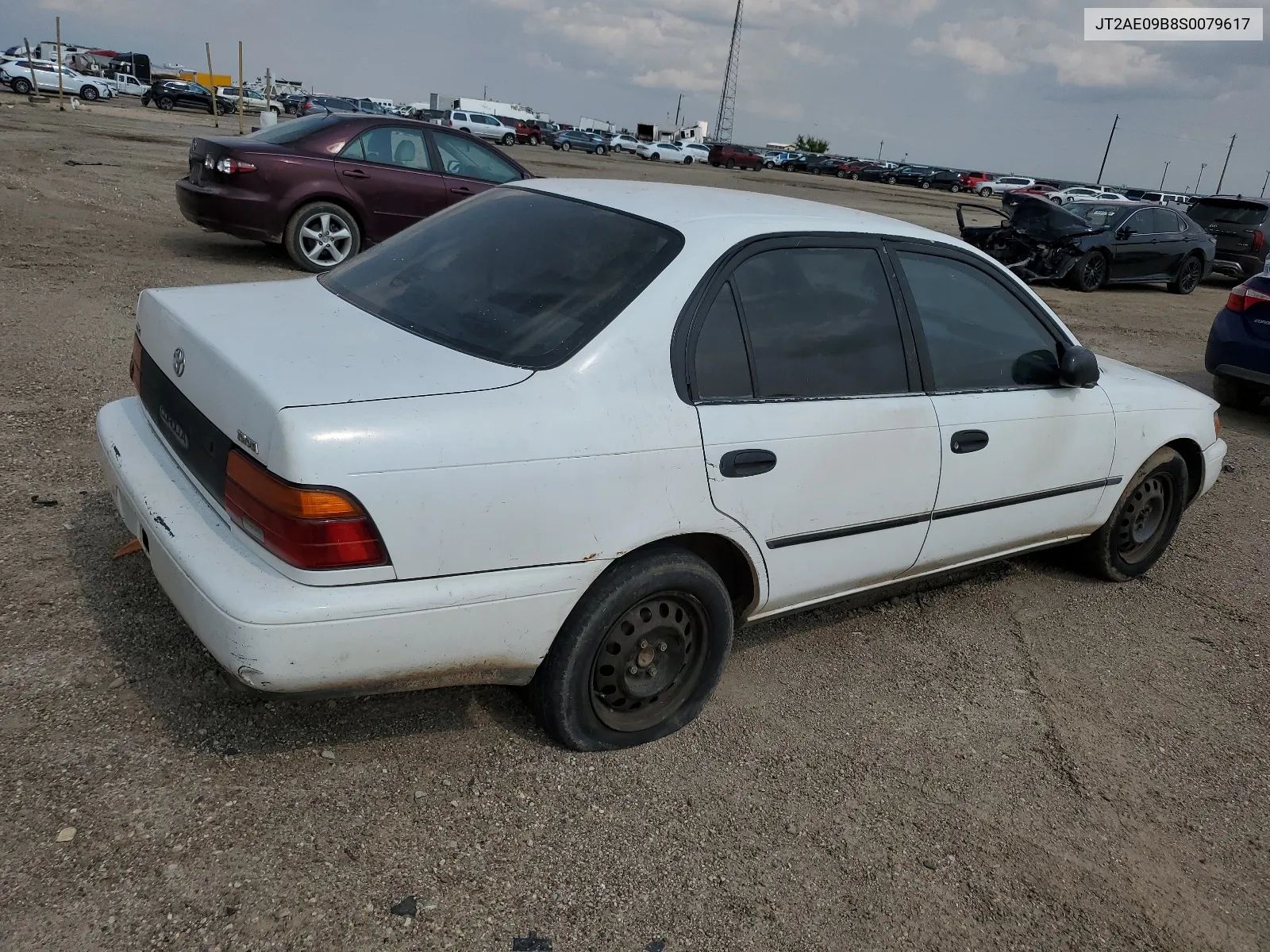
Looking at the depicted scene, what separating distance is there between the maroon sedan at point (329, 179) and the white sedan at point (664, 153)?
51932mm

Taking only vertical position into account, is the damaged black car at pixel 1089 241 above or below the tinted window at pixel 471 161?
below

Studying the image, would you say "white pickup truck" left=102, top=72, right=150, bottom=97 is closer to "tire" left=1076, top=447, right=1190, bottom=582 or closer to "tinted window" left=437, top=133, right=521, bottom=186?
"tinted window" left=437, top=133, right=521, bottom=186

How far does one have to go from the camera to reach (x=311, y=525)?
7.80 ft

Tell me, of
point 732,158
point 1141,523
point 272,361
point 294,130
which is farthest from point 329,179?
point 732,158

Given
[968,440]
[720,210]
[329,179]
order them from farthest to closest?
[329,179], [968,440], [720,210]

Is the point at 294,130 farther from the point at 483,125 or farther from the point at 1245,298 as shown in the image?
the point at 483,125

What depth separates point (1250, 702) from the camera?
3904 mm

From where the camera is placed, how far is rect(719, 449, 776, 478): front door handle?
295 cm

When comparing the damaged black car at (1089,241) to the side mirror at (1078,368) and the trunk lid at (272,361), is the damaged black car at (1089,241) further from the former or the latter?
the trunk lid at (272,361)

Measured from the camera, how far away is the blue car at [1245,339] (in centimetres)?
798

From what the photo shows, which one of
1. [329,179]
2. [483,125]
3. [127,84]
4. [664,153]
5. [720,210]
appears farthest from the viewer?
[664,153]

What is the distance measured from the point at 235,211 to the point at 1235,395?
29.5 ft

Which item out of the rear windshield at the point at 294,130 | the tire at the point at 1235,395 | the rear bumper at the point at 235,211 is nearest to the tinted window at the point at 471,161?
the rear windshield at the point at 294,130

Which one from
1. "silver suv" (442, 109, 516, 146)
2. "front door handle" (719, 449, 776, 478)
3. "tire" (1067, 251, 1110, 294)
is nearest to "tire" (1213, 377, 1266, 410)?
"tire" (1067, 251, 1110, 294)
